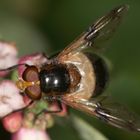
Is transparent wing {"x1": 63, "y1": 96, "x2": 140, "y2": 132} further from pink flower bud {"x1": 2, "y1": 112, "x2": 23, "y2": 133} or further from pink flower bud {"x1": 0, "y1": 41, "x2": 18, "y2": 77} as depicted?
pink flower bud {"x1": 0, "y1": 41, "x2": 18, "y2": 77}

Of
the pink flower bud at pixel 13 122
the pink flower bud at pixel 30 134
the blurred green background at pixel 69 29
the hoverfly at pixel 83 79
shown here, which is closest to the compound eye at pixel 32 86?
the hoverfly at pixel 83 79

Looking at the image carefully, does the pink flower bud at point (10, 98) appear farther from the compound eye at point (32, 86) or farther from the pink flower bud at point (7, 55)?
the pink flower bud at point (7, 55)

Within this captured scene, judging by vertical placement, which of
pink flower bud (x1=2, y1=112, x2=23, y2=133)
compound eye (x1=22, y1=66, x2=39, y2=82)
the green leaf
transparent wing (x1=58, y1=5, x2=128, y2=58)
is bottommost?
the green leaf

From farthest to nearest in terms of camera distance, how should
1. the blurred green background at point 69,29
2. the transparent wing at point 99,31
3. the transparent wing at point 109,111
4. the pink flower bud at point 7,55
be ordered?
the blurred green background at point 69,29 → the pink flower bud at point 7,55 → the transparent wing at point 99,31 → the transparent wing at point 109,111

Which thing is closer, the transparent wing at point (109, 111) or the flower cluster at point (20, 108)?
the transparent wing at point (109, 111)

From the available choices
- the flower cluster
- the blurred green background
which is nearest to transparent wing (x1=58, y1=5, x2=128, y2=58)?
the flower cluster

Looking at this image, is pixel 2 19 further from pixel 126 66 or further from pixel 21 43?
pixel 126 66

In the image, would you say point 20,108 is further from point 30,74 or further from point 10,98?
point 30,74

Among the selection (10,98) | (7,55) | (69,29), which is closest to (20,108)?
(10,98)
